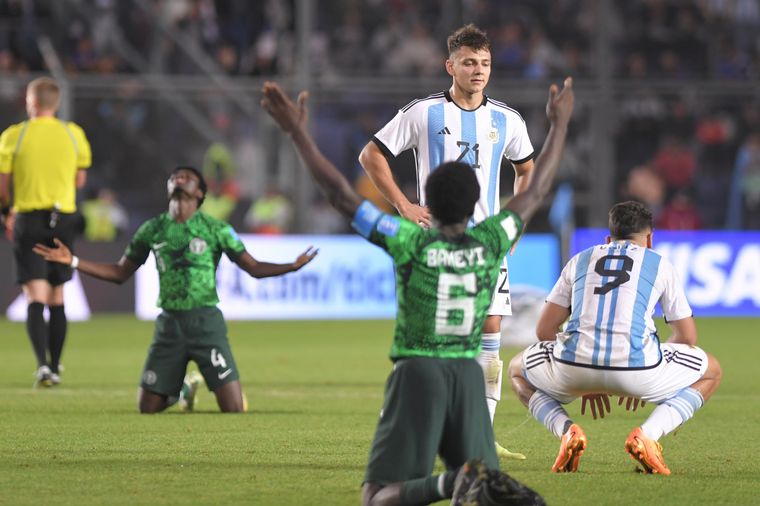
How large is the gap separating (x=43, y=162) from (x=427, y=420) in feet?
22.9

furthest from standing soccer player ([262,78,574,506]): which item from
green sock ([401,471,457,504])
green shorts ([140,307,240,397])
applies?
green shorts ([140,307,240,397])

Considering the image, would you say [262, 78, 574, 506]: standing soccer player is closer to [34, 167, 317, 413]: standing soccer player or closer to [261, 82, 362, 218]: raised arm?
[261, 82, 362, 218]: raised arm

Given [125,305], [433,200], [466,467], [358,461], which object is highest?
[433,200]

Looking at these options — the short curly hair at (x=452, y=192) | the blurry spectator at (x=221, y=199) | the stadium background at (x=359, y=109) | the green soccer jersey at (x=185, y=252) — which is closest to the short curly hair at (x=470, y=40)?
the short curly hair at (x=452, y=192)

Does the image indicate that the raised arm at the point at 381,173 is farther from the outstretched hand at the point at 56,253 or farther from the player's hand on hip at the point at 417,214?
the outstretched hand at the point at 56,253

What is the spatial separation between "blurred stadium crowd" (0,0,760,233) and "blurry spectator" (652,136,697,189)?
23mm

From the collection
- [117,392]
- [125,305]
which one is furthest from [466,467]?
[125,305]

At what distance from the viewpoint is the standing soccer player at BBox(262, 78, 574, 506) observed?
543 centimetres

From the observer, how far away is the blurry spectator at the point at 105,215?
2136 cm

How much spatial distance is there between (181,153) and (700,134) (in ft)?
28.0

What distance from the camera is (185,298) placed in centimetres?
980

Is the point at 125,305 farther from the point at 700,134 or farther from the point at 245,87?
the point at 700,134

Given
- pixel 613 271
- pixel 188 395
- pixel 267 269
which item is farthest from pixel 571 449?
pixel 188 395

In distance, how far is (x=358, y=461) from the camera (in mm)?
7594
